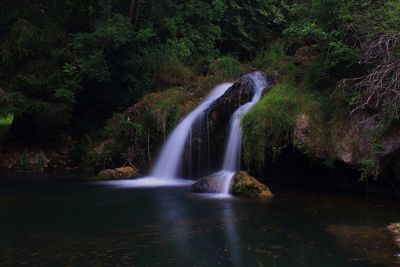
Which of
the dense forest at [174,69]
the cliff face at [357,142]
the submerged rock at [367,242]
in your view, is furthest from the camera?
the dense forest at [174,69]

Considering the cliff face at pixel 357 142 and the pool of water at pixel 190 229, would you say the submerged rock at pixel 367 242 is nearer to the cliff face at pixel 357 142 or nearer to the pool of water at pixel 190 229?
the pool of water at pixel 190 229

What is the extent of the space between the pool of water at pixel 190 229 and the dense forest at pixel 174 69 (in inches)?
64.9

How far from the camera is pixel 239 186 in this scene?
12.0 meters

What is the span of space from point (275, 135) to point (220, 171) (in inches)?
69.6

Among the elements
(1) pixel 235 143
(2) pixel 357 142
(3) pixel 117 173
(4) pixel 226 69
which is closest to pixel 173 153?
(3) pixel 117 173

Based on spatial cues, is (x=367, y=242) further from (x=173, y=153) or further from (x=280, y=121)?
(x=173, y=153)

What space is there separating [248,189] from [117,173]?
5.06 m

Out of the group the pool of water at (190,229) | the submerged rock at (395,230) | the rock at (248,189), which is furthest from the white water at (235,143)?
the submerged rock at (395,230)

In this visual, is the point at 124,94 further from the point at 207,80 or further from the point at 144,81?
the point at 207,80

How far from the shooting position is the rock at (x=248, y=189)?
1181 cm

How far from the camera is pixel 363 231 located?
8.53 m

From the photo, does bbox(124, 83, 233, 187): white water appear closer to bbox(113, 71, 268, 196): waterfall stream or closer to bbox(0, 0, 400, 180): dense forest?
bbox(113, 71, 268, 196): waterfall stream

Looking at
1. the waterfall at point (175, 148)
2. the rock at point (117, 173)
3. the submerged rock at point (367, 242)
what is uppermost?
the waterfall at point (175, 148)

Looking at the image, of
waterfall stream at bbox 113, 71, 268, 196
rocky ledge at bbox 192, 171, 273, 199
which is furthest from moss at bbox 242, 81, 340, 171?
rocky ledge at bbox 192, 171, 273, 199
